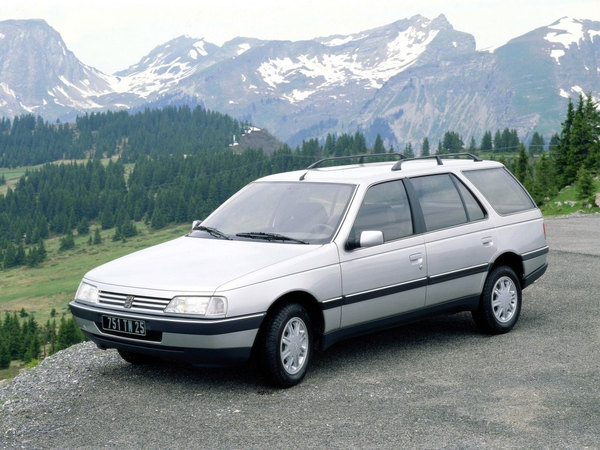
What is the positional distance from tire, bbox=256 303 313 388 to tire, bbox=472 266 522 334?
8.16ft

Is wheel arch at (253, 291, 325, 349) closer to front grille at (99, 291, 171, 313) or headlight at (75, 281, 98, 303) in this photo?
front grille at (99, 291, 171, 313)

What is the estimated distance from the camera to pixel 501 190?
8.67m

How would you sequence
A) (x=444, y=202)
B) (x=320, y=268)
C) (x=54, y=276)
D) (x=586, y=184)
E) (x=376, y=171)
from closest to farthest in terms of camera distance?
(x=320, y=268) → (x=376, y=171) → (x=444, y=202) → (x=586, y=184) → (x=54, y=276)

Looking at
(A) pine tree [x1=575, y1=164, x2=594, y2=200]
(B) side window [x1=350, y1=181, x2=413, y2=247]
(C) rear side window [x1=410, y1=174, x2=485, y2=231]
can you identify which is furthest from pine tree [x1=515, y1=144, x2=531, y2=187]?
(B) side window [x1=350, y1=181, x2=413, y2=247]

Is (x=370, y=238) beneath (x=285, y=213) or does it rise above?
beneath

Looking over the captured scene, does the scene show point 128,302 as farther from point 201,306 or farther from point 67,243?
point 67,243

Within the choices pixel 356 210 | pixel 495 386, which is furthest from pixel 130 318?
pixel 495 386

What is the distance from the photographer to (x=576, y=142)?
56250mm

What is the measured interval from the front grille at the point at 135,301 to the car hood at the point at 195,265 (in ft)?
0.29

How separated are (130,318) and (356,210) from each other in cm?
231

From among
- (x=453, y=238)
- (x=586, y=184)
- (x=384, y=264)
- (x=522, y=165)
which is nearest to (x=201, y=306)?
(x=384, y=264)

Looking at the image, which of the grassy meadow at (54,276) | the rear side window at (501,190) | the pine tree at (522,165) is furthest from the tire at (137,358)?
the grassy meadow at (54,276)

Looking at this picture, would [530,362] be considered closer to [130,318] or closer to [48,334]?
[130,318]

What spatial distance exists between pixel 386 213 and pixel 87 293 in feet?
9.57
